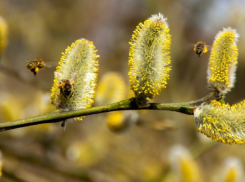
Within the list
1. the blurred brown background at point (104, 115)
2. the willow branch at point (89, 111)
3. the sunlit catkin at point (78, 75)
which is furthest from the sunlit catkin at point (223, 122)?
the blurred brown background at point (104, 115)

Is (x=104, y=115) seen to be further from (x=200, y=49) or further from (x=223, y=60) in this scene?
(x=223, y=60)

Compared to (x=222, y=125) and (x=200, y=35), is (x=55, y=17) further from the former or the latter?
(x=222, y=125)

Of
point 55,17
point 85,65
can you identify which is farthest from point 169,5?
point 85,65

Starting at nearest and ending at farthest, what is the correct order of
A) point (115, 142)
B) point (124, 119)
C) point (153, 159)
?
point (124, 119) → point (115, 142) → point (153, 159)

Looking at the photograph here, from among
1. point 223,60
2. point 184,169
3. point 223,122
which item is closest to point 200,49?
point 223,60

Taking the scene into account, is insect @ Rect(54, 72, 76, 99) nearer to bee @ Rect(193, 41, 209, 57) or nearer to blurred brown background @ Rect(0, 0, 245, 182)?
blurred brown background @ Rect(0, 0, 245, 182)

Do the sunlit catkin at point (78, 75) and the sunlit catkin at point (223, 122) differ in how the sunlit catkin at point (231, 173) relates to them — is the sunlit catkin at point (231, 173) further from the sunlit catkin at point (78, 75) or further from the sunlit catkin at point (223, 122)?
the sunlit catkin at point (78, 75)
